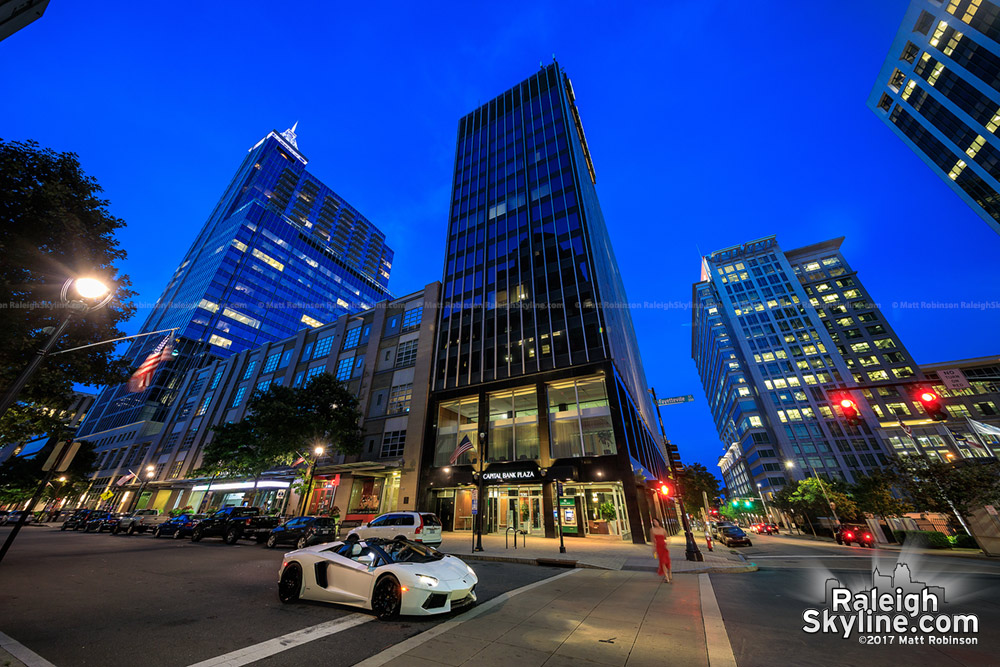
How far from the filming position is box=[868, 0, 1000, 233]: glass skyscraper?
40844 millimetres

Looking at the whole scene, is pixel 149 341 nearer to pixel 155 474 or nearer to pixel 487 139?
pixel 155 474

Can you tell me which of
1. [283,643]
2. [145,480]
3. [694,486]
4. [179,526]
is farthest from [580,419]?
[145,480]

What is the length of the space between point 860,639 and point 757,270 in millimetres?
115642

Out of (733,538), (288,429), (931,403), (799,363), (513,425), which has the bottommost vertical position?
(733,538)

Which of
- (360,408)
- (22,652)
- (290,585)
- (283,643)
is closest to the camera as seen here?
(22,652)

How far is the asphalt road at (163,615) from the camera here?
4750 mm

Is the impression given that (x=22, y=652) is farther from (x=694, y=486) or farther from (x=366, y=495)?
(x=694, y=486)

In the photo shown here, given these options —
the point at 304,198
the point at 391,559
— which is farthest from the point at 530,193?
the point at 304,198

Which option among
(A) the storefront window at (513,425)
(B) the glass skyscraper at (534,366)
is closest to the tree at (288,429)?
(B) the glass skyscraper at (534,366)

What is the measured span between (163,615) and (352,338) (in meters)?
39.0

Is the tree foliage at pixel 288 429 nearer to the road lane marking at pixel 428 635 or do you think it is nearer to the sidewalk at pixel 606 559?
the sidewalk at pixel 606 559

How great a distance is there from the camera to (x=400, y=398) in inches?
1404

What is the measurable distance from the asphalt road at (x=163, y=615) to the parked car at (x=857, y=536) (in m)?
34.8

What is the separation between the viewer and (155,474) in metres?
50.2
